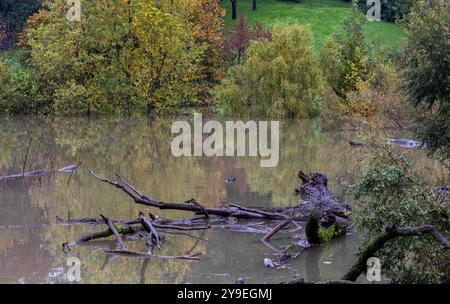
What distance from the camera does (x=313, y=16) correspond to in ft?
216

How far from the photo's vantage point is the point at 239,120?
120 ft

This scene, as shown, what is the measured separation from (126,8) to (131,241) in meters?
28.0

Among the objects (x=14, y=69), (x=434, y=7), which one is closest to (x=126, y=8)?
(x=14, y=69)

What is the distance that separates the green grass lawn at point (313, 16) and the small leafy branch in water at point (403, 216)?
1944 inches

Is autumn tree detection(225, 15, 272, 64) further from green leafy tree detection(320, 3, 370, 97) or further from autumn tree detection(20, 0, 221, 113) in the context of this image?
green leafy tree detection(320, 3, 370, 97)

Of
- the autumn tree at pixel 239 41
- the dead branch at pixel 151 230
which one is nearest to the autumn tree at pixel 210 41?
the autumn tree at pixel 239 41

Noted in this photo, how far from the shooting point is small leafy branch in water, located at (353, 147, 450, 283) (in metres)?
9.38

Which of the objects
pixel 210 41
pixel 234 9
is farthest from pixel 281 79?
pixel 234 9

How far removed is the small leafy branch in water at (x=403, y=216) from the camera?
9375 millimetres

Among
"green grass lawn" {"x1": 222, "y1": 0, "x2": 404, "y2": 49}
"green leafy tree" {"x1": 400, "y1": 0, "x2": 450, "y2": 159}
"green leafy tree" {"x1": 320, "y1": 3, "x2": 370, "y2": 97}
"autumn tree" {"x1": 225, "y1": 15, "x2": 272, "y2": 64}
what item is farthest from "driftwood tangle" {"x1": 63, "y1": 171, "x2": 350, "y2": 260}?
"green grass lawn" {"x1": 222, "y1": 0, "x2": 404, "y2": 49}

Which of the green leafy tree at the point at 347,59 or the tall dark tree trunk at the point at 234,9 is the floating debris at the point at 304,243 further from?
the tall dark tree trunk at the point at 234,9

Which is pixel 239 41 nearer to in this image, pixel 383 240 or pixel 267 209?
pixel 267 209

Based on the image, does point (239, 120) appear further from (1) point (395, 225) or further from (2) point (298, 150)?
(1) point (395, 225)

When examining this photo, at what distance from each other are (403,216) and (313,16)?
5771cm
